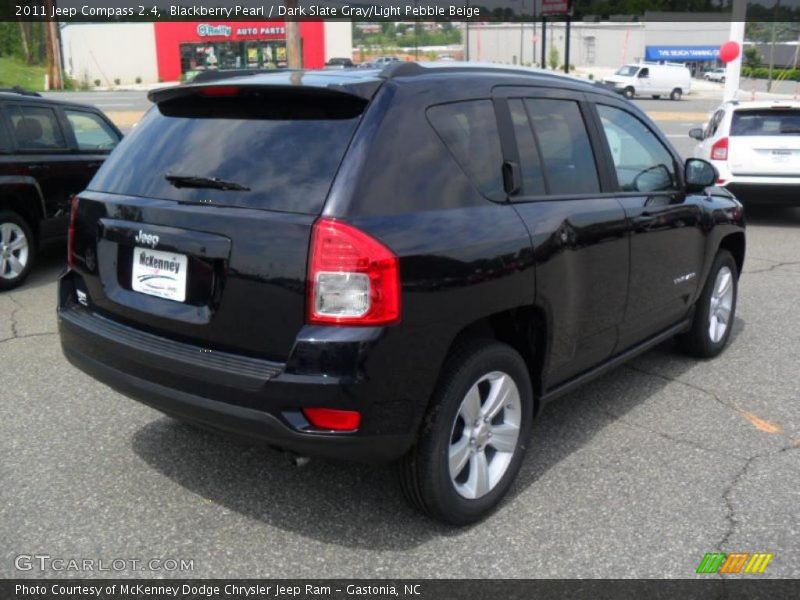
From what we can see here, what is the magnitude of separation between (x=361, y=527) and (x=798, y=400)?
293 cm

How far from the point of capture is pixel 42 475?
3.71 m

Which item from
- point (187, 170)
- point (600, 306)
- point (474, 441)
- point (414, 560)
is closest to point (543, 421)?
point (600, 306)

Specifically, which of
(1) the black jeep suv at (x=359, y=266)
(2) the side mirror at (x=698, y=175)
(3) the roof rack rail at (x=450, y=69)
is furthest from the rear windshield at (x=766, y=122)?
(1) the black jeep suv at (x=359, y=266)

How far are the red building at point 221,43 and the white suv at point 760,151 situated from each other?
168 ft

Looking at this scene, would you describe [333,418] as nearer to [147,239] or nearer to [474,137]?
[147,239]

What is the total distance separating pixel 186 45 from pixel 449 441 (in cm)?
6306

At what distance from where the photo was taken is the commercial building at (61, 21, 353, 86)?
2334 inches


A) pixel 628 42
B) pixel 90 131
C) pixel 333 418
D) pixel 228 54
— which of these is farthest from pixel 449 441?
pixel 628 42

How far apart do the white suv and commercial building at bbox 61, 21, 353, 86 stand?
51.5m

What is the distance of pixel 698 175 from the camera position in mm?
4797

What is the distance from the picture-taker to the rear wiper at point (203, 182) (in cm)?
303

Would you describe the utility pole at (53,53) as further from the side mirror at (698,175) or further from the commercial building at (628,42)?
the side mirror at (698,175)

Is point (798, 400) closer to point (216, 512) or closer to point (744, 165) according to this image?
point (216, 512)

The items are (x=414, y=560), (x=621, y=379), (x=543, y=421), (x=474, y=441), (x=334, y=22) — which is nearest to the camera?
(x=414, y=560)
